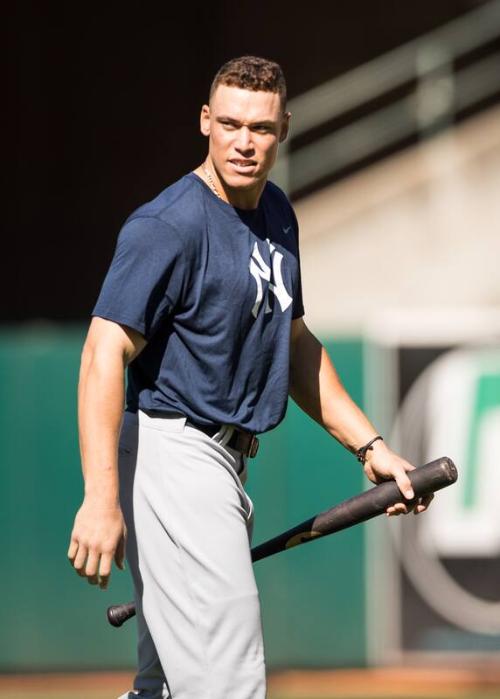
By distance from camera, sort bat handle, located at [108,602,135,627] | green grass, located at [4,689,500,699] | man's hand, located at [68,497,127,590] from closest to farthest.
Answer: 1. man's hand, located at [68,497,127,590]
2. bat handle, located at [108,602,135,627]
3. green grass, located at [4,689,500,699]

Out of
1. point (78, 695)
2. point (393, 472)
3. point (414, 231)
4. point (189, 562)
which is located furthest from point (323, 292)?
point (189, 562)

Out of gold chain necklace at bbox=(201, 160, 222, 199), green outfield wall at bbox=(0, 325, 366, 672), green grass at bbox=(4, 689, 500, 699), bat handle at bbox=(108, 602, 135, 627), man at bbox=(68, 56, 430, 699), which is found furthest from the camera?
green outfield wall at bbox=(0, 325, 366, 672)

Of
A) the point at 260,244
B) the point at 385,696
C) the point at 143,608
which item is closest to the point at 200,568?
the point at 143,608

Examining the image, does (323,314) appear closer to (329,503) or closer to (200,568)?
(329,503)

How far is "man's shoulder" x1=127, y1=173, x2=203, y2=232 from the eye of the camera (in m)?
3.45

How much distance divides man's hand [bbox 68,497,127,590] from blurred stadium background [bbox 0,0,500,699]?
4.21 meters

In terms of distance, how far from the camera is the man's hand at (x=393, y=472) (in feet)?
12.1

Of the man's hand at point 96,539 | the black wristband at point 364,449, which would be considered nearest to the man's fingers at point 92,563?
the man's hand at point 96,539

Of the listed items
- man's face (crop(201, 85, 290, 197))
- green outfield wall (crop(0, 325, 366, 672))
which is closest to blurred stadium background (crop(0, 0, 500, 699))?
green outfield wall (crop(0, 325, 366, 672))

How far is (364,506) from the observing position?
368 cm

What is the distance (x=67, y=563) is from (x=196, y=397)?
14.0ft

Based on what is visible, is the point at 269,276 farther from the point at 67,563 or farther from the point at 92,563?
the point at 67,563

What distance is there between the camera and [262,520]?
7516mm

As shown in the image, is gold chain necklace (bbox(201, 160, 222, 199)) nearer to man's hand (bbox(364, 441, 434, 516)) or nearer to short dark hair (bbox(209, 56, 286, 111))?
short dark hair (bbox(209, 56, 286, 111))
